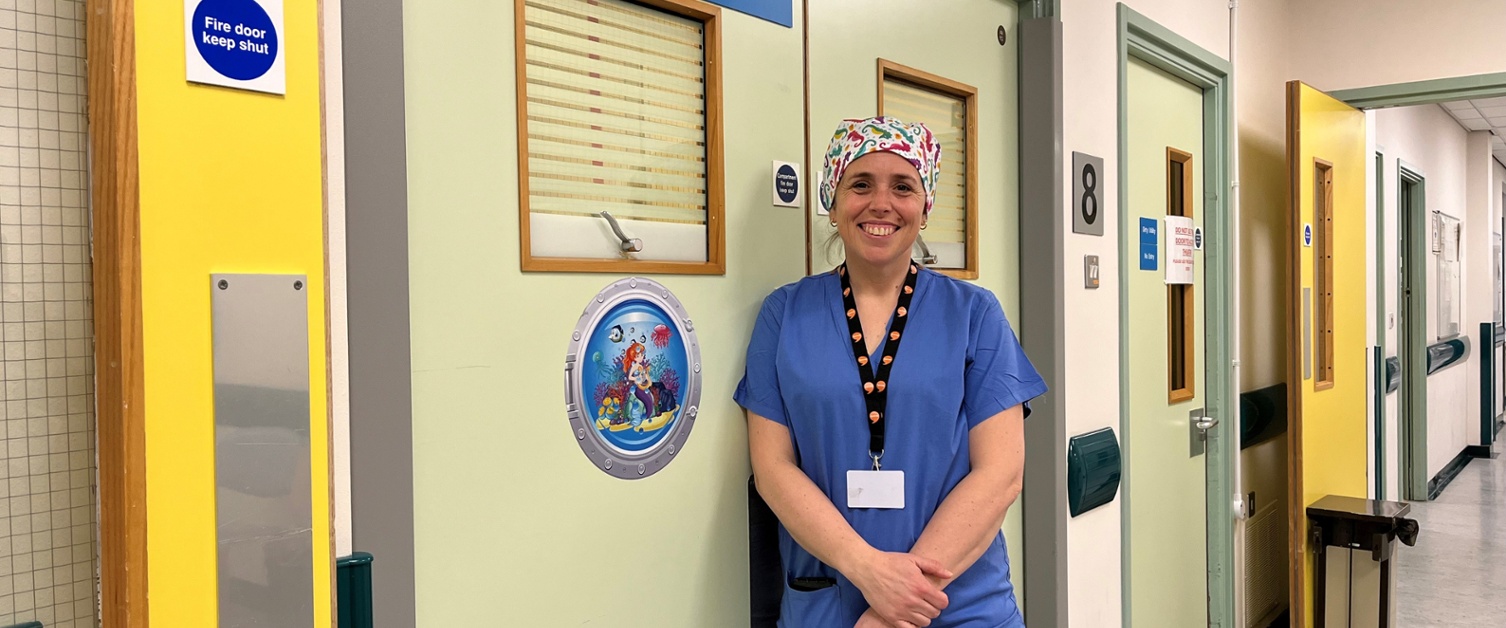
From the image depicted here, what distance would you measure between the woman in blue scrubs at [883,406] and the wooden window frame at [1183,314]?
1.82 metres

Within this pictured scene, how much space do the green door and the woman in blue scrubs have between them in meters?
1.29

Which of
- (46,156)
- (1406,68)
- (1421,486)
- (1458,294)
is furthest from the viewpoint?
(1458,294)

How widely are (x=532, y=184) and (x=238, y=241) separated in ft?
1.43

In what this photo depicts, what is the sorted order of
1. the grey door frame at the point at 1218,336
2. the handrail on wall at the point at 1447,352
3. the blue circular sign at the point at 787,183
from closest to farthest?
1. the blue circular sign at the point at 787,183
2. the grey door frame at the point at 1218,336
3. the handrail on wall at the point at 1447,352

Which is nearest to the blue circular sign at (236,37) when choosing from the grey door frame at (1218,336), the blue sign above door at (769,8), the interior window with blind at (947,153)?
the blue sign above door at (769,8)

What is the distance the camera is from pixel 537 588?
1.33m

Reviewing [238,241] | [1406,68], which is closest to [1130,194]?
[1406,68]

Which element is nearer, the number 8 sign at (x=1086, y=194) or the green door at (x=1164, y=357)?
the number 8 sign at (x=1086, y=194)

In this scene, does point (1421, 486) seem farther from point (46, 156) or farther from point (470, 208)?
point (46, 156)

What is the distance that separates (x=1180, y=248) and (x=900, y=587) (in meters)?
2.22

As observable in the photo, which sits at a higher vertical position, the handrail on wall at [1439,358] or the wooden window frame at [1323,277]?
the wooden window frame at [1323,277]

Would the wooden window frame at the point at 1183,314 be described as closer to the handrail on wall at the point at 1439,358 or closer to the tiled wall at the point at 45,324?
the tiled wall at the point at 45,324

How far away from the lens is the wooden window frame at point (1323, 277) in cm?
382

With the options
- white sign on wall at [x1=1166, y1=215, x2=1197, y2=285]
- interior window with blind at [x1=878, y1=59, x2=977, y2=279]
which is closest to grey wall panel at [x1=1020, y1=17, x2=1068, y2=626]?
interior window with blind at [x1=878, y1=59, x2=977, y2=279]
